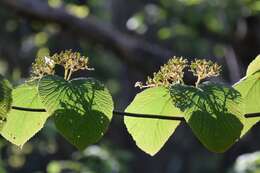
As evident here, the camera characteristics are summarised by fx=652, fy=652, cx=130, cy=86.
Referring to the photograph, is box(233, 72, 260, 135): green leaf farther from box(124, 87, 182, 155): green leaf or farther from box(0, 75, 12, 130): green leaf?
box(0, 75, 12, 130): green leaf

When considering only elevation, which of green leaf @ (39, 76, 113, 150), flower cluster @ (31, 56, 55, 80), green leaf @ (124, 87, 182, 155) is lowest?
green leaf @ (124, 87, 182, 155)

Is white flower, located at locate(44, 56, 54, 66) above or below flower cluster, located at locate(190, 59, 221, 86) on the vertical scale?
above

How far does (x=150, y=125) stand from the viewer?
0.78 meters

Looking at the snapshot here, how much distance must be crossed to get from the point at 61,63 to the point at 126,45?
2699 mm

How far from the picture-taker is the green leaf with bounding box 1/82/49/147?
0.77 m

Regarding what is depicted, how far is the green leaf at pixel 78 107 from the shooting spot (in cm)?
71

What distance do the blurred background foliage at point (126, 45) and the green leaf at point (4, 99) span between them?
1022 millimetres

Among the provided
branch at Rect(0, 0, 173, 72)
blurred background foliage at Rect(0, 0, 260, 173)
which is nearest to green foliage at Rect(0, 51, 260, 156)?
blurred background foliage at Rect(0, 0, 260, 173)

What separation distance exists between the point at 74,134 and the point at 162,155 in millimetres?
7322

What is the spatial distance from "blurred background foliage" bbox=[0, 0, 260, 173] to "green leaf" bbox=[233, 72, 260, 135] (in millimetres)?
1035

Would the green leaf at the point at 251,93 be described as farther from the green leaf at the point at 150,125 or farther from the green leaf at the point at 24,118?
the green leaf at the point at 24,118

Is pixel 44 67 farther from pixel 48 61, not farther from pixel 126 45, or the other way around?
pixel 126 45

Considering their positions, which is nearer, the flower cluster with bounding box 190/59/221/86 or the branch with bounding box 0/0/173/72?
the flower cluster with bounding box 190/59/221/86

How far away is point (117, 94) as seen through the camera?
310 inches
